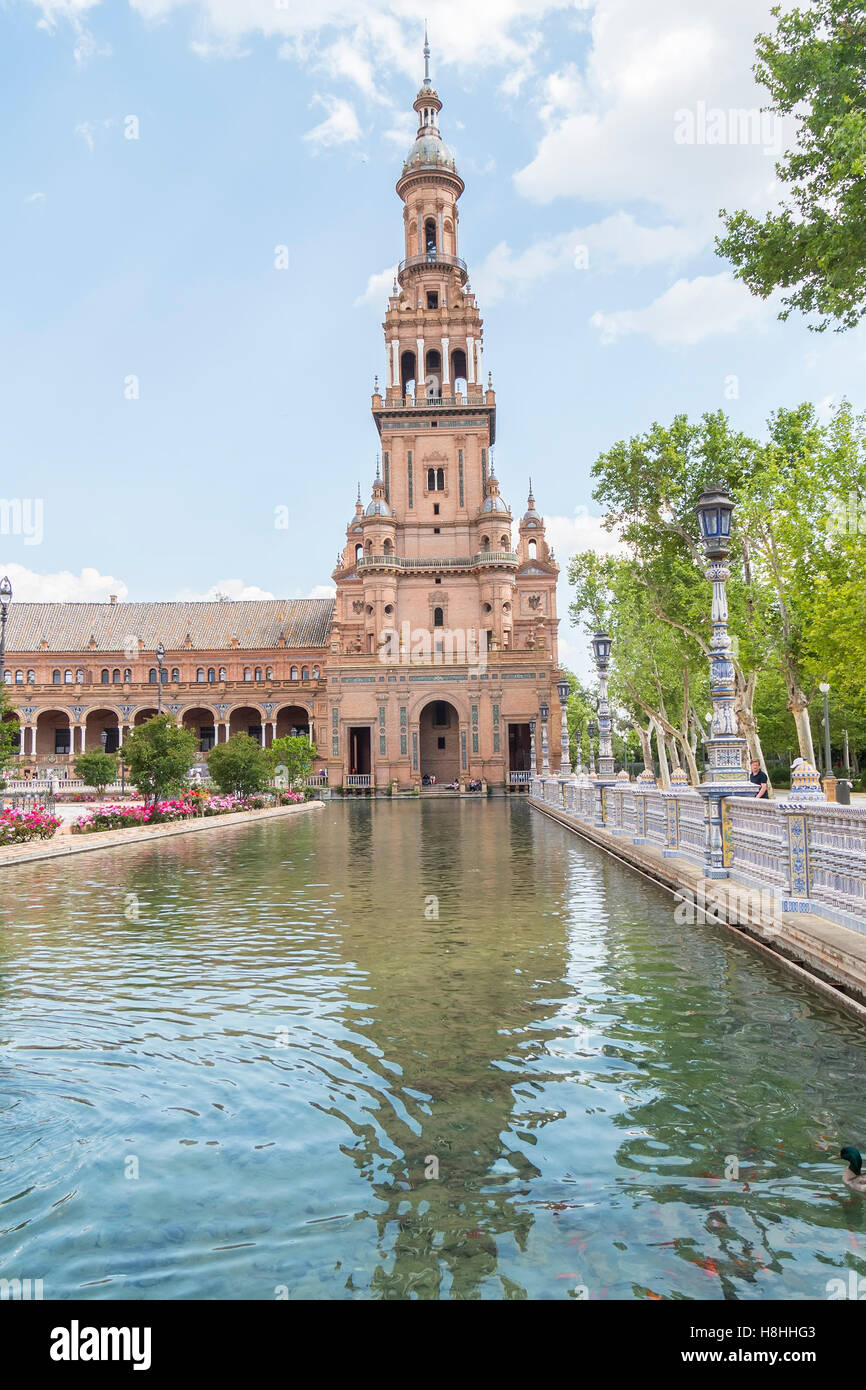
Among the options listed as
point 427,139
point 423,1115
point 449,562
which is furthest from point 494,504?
point 423,1115

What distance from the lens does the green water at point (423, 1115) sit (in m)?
3.22

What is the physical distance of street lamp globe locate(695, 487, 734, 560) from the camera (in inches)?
482

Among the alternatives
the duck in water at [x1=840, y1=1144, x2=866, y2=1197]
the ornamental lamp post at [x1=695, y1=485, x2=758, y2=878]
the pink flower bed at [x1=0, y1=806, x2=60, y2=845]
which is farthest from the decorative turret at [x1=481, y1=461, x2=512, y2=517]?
the duck in water at [x1=840, y1=1144, x2=866, y2=1197]

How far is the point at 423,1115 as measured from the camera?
4.53 metres

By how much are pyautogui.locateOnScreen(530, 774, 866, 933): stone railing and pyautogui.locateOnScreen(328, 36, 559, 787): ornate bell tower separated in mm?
38126

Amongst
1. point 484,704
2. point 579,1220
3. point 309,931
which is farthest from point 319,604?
point 579,1220

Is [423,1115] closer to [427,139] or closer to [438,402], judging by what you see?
[438,402]

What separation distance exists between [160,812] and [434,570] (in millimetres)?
34322

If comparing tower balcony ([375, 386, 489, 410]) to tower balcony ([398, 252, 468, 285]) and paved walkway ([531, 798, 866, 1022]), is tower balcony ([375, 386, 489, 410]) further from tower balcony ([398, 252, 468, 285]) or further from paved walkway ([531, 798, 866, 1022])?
paved walkway ([531, 798, 866, 1022])

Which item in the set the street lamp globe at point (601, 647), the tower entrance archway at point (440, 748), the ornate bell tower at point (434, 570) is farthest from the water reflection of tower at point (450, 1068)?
the tower entrance archway at point (440, 748)

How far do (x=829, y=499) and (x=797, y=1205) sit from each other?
2526 cm

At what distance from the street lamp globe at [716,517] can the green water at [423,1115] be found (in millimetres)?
5612

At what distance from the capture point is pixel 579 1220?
3.46 metres
